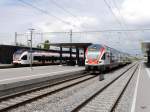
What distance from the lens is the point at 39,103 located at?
11.7 metres

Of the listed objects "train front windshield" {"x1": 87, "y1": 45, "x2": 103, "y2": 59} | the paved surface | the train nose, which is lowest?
the paved surface

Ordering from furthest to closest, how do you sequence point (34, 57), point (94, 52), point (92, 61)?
point (34, 57) → point (94, 52) → point (92, 61)

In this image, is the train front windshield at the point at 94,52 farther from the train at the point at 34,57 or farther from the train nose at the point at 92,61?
the train at the point at 34,57

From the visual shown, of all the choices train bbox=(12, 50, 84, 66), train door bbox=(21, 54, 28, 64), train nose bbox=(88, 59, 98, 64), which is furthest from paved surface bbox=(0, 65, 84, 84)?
train door bbox=(21, 54, 28, 64)

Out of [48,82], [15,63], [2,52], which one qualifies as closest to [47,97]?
[48,82]

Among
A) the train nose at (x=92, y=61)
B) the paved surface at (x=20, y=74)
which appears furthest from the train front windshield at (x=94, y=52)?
the paved surface at (x=20, y=74)

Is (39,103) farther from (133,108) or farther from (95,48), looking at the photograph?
(95,48)

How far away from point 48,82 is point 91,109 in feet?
32.6

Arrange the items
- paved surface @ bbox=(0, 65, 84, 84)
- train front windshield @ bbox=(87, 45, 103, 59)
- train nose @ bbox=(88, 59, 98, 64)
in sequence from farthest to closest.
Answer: train front windshield @ bbox=(87, 45, 103, 59) → train nose @ bbox=(88, 59, 98, 64) → paved surface @ bbox=(0, 65, 84, 84)

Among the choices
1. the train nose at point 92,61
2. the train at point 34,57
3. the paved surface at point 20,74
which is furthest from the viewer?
the train at point 34,57

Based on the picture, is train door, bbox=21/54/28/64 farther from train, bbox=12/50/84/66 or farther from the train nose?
the train nose

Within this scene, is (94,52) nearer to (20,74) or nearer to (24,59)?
(20,74)

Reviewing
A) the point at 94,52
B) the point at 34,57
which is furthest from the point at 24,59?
the point at 94,52

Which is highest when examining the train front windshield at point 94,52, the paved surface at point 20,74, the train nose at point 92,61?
the train front windshield at point 94,52
